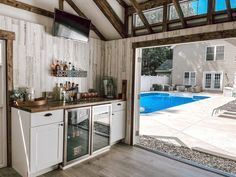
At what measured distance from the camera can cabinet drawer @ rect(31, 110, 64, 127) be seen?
2560 mm

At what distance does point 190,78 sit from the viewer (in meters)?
16.3

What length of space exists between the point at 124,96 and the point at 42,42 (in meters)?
2.03

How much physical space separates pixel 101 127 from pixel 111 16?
2.40 m

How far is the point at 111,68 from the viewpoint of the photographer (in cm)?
450

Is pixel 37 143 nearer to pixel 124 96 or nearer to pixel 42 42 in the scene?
pixel 42 42

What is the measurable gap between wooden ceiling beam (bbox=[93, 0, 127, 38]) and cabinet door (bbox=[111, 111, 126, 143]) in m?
1.85

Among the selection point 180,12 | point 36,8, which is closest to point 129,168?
point 180,12

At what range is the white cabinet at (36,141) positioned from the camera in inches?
102

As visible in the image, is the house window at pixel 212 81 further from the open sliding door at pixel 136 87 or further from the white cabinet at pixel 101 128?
the white cabinet at pixel 101 128

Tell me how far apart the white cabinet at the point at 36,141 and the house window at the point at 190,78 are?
15.4 m

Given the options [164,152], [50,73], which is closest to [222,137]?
[164,152]

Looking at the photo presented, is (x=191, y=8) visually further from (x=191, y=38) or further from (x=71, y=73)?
(x=71, y=73)

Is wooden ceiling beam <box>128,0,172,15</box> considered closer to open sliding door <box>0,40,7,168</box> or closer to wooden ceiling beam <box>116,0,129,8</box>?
wooden ceiling beam <box>116,0,129,8</box>

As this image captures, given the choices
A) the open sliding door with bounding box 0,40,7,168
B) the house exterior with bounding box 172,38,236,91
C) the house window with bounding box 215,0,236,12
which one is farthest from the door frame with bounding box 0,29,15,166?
the house exterior with bounding box 172,38,236,91
